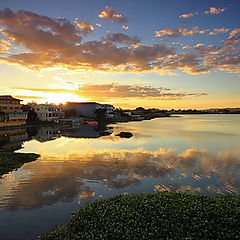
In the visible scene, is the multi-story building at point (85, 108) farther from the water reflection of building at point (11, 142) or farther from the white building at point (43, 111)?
the water reflection of building at point (11, 142)

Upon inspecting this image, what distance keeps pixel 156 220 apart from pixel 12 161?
25649 millimetres

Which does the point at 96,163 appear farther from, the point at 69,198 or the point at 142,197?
the point at 142,197

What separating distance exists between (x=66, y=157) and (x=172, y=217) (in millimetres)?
27076

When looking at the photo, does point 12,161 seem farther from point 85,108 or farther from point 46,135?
point 85,108

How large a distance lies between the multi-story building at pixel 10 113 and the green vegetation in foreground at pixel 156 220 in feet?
247

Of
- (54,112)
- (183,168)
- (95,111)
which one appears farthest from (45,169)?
(95,111)

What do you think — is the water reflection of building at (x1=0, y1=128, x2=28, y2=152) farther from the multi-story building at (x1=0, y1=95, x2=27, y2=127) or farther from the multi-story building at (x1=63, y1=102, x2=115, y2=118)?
the multi-story building at (x1=63, y1=102, x2=115, y2=118)

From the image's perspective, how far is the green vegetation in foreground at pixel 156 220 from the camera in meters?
11.2

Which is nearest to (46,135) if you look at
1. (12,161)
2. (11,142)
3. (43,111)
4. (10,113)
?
(11,142)

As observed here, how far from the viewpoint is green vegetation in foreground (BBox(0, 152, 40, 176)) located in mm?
27323

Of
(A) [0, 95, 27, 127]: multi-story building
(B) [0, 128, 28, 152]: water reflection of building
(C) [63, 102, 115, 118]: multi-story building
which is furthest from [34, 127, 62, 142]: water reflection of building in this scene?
(C) [63, 102, 115, 118]: multi-story building

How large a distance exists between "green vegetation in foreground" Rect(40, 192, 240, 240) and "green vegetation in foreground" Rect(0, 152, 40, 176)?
17451 millimetres

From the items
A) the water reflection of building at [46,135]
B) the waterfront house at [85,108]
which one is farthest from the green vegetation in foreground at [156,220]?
the waterfront house at [85,108]

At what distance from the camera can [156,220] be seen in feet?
40.8
